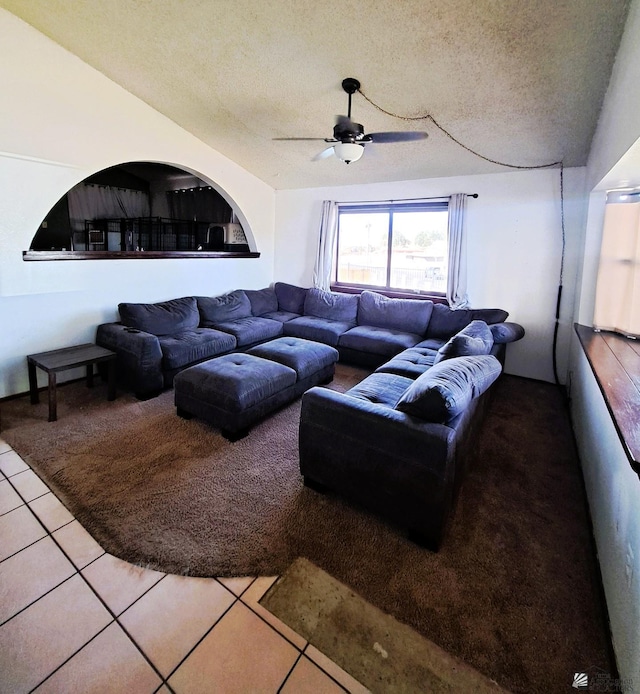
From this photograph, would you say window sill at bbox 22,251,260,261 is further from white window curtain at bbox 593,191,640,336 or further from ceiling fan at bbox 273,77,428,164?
white window curtain at bbox 593,191,640,336

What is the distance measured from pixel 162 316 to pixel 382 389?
255 cm

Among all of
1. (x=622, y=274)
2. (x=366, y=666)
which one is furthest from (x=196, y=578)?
(x=622, y=274)

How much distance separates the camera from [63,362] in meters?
2.93

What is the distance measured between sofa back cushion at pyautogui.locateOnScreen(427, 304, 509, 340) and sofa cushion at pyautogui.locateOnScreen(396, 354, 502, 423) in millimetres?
2147

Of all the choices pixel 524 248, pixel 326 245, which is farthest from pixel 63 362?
pixel 524 248

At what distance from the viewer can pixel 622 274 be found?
272 centimetres

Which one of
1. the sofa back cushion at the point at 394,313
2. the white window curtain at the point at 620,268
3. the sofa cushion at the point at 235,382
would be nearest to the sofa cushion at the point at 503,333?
the white window curtain at the point at 620,268

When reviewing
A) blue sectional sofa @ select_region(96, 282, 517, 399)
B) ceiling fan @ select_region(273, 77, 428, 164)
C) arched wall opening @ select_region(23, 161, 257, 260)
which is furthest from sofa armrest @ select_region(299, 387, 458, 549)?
arched wall opening @ select_region(23, 161, 257, 260)

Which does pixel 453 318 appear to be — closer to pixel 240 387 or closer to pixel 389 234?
pixel 389 234

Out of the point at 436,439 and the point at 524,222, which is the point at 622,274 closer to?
the point at 524,222

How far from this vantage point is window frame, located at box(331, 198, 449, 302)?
4594 millimetres

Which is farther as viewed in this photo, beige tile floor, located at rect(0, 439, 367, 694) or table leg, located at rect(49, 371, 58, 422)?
table leg, located at rect(49, 371, 58, 422)

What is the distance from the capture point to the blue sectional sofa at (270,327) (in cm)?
333

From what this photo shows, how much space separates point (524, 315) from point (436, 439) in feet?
10.4
